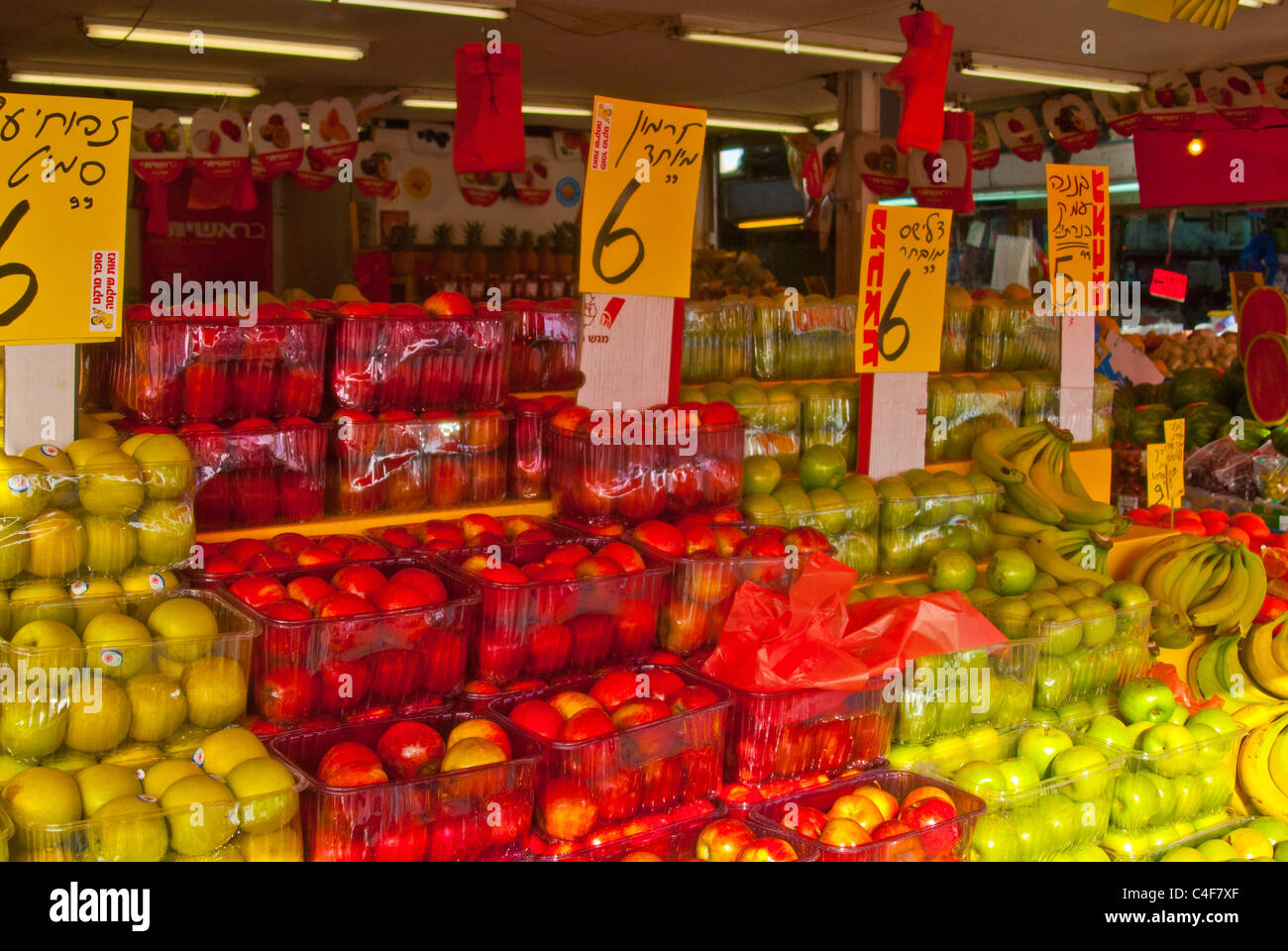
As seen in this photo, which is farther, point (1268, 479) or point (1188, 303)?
point (1188, 303)

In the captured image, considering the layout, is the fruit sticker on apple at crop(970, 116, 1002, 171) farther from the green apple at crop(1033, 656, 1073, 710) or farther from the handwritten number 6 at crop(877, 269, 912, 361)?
the green apple at crop(1033, 656, 1073, 710)

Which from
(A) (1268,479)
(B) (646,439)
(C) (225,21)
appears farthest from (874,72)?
(B) (646,439)

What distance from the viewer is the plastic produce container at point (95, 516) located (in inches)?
74.7

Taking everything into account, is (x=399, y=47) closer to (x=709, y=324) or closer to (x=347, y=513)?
(x=709, y=324)

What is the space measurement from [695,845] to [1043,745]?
88 centimetres

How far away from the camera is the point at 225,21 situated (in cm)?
743

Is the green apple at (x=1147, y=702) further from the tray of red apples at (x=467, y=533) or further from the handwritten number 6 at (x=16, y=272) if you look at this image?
the handwritten number 6 at (x=16, y=272)

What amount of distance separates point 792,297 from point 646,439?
3.07 feet

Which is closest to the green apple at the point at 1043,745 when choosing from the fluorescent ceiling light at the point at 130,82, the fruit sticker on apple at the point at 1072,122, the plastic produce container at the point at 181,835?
the plastic produce container at the point at 181,835

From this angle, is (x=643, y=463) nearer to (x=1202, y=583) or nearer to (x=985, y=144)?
(x=1202, y=583)

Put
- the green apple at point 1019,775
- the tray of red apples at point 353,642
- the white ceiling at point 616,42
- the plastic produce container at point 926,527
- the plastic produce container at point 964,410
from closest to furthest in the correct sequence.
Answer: the tray of red apples at point 353,642 < the green apple at point 1019,775 < the plastic produce container at point 926,527 < the plastic produce container at point 964,410 < the white ceiling at point 616,42

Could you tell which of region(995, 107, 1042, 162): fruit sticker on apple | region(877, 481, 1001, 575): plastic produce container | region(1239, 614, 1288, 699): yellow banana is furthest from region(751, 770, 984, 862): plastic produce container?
region(995, 107, 1042, 162): fruit sticker on apple

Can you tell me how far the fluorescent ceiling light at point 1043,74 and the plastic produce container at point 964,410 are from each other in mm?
6040

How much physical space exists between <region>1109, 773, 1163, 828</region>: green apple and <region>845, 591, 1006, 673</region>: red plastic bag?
0.38 metres
